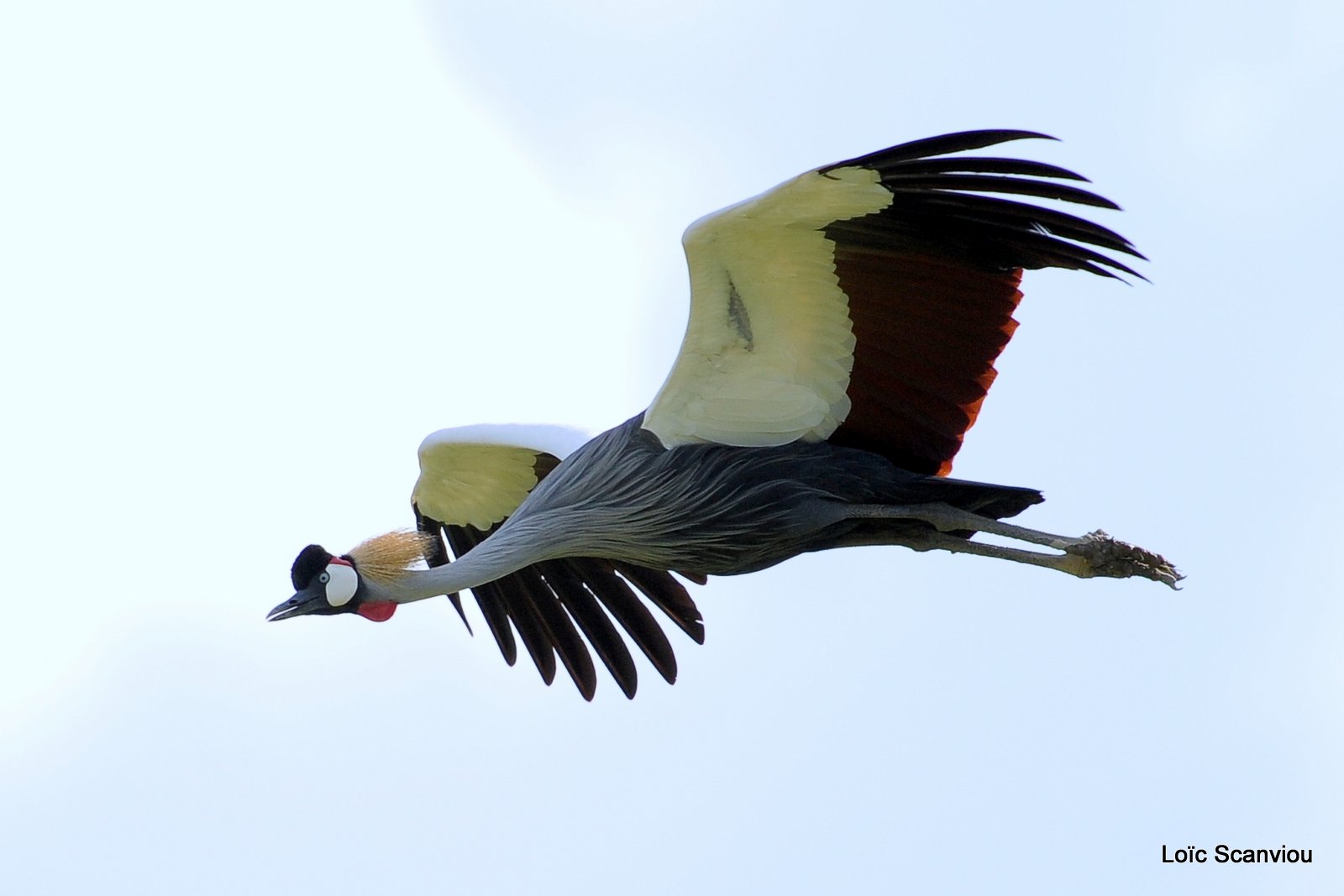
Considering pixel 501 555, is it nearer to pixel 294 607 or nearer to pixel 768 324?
pixel 294 607

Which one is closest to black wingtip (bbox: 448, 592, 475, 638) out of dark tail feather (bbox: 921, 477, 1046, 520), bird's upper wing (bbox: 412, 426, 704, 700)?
bird's upper wing (bbox: 412, 426, 704, 700)

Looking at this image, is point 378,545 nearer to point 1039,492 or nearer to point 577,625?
point 577,625

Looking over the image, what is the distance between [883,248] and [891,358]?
21.9 inches

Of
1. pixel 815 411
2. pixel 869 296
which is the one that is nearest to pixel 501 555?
pixel 815 411

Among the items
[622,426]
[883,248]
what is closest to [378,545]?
[622,426]

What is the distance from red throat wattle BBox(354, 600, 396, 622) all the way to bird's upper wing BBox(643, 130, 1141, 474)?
1454mm

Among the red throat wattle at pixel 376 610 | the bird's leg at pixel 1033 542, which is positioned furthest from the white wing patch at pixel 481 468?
the bird's leg at pixel 1033 542

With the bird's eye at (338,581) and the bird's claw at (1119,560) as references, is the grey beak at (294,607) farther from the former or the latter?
the bird's claw at (1119,560)

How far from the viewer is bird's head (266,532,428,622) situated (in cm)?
970

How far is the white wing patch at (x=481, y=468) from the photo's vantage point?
10938 mm

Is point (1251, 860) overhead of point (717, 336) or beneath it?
beneath

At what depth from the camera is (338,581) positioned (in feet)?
31.8

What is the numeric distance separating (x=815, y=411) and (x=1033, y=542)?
3.46 ft

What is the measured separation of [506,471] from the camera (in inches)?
446
